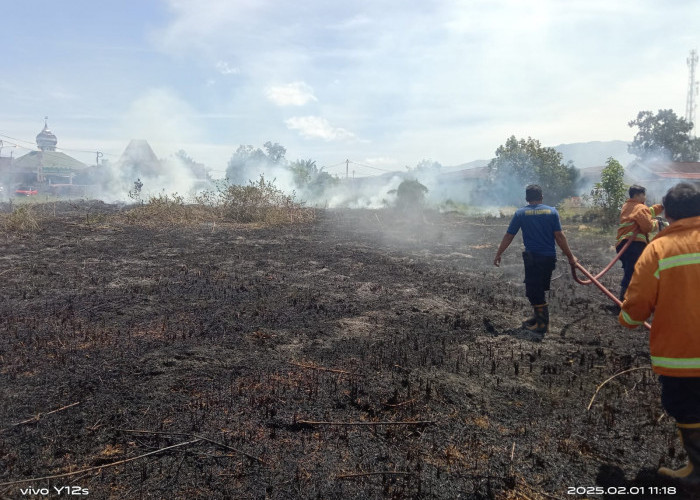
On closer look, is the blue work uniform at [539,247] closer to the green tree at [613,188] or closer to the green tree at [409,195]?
the green tree at [613,188]

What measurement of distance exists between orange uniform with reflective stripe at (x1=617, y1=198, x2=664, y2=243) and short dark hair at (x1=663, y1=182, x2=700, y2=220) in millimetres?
3907

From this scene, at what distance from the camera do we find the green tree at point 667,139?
44.1 meters

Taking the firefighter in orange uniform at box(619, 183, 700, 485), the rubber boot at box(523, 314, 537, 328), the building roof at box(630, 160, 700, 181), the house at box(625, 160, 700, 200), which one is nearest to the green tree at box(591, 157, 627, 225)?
the rubber boot at box(523, 314, 537, 328)

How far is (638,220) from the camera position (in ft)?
20.1

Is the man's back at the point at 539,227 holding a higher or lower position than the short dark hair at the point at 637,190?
lower

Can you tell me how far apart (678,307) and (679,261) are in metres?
0.29

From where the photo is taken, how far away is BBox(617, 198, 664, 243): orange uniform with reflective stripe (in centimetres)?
610

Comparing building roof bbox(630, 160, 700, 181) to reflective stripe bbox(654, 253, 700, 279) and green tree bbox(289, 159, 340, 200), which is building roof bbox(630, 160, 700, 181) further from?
reflective stripe bbox(654, 253, 700, 279)

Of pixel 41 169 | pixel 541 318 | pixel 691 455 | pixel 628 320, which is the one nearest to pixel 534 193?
pixel 541 318

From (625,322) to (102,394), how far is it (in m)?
4.40

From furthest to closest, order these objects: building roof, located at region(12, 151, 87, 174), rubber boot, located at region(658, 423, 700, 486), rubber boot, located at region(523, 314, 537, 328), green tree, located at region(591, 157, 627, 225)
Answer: building roof, located at region(12, 151, 87, 174) → green tree, located at region(591, 157, 627, 225) → rubber boot, located at region(523, 314, 537, 328) → rubber boot, located at region(658, 423, 700, 486)

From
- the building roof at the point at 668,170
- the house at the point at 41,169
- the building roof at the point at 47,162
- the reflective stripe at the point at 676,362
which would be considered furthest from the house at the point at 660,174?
the building roof at the point at 47,162

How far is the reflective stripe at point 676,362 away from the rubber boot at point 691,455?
0.42 metres

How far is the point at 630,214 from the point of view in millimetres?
6344
